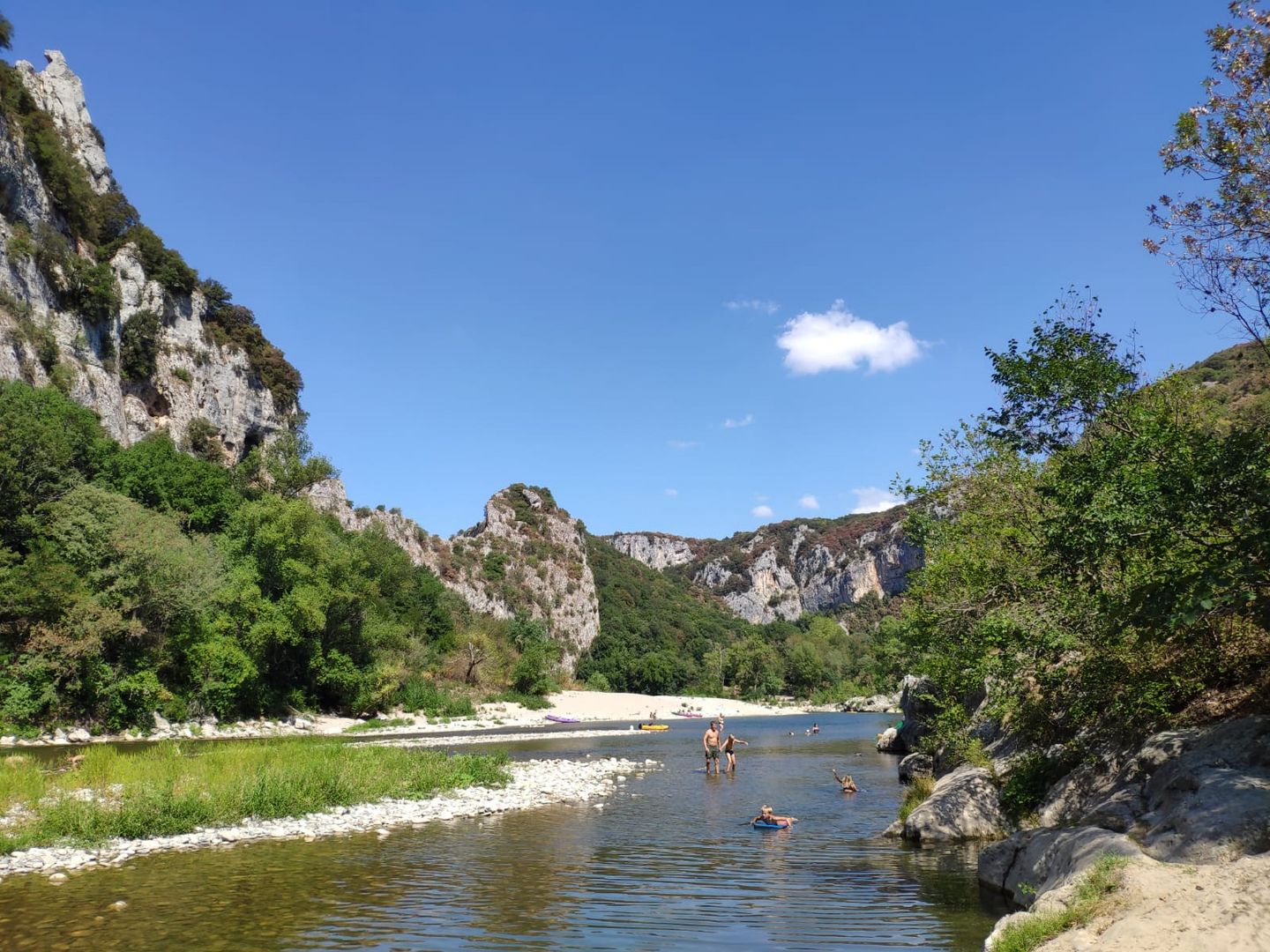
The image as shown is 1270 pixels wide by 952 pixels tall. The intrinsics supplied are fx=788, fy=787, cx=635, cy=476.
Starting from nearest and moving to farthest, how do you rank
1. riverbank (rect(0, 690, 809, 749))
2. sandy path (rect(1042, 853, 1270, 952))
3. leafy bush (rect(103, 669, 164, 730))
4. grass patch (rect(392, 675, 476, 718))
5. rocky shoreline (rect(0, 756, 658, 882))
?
1. sandy path (rect(1042, 853, 1270, 952))
2. rocky shoreline (rect(0, 756, 658, 882))
3. riverbank (rect(0, 690, 809, 749))
4. leafy bush (rect(103, 669, 164, 730))
5. grass patch (rect(392, 675, 476, 718))

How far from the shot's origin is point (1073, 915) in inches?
326

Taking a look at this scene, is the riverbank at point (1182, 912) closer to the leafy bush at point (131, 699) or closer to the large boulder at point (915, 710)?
the large boulder at point (915, 710)

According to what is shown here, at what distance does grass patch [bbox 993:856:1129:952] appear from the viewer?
8180 mm

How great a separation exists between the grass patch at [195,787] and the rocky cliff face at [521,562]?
92.9 m

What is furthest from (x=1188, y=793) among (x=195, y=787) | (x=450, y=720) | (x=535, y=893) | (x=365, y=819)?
(x=450, y=720)

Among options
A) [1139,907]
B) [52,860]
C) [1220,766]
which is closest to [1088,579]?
[1220,766]

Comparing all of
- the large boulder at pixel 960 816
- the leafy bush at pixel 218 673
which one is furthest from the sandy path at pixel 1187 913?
the leafy bush at pixel 218 673

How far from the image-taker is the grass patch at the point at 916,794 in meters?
19.4

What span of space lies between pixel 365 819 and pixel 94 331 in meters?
63.0

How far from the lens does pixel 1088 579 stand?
14648 mm

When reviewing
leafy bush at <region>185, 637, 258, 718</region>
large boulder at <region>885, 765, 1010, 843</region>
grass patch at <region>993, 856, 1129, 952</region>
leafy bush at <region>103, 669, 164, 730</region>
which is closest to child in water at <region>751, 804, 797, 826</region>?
large boulder at <region>885, 765, 1010, 843</region>

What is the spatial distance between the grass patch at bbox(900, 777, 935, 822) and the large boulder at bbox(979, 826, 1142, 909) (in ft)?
18.8

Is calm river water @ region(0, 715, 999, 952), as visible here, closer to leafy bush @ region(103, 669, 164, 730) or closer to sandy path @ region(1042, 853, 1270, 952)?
sandy path @ region(1042, 853, 1270, 952)

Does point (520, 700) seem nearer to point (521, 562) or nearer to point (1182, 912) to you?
point (521, 562)
